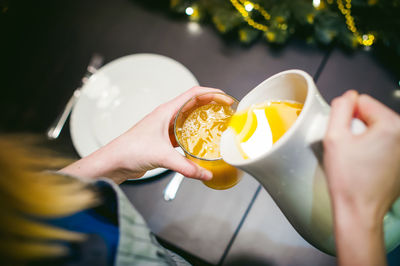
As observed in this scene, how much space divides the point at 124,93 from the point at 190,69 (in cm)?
22

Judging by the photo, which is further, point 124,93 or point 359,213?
point 124,93

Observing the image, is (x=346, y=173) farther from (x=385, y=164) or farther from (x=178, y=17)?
(x=178, y=17)

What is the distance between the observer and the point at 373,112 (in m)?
0.31

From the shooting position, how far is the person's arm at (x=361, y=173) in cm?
30

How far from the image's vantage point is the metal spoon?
26.6 inches

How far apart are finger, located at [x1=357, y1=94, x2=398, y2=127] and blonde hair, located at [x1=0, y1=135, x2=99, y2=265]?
49 cm

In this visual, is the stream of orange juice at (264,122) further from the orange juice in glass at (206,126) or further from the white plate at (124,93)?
the white plate at (124,93)

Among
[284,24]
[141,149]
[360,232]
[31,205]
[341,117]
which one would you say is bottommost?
[31,205]

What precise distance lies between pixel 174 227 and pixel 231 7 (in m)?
0.68

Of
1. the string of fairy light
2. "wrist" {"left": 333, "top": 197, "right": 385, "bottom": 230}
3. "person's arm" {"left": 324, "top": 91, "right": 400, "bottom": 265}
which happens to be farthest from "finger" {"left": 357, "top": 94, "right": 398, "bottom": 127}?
the string of fairy light

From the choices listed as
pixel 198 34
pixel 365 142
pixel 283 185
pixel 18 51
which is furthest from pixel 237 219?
pixel 18 51

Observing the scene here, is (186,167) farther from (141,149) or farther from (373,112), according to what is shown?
(373,112)

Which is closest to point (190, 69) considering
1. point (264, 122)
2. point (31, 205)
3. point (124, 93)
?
point (124, 93)

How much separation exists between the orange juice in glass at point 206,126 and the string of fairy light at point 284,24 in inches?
13.0
